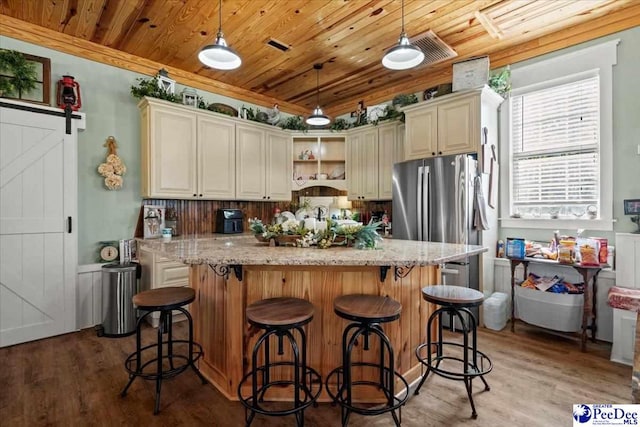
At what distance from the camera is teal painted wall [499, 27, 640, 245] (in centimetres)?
284

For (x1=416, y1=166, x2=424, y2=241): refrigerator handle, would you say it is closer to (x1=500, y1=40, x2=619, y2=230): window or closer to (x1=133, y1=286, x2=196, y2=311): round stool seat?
(x1=500, y1=40, x2=619, y2=230): window

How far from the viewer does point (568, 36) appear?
315 centimetres

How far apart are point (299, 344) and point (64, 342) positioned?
2441mm

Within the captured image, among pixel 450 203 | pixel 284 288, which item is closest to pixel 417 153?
pixel 450 203

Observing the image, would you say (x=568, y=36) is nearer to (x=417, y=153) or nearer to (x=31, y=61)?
(x=417, y=153)

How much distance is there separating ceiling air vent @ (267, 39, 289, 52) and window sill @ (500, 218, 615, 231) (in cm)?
318

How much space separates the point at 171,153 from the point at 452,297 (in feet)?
10.9

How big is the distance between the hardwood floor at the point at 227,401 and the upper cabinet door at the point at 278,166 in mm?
2727

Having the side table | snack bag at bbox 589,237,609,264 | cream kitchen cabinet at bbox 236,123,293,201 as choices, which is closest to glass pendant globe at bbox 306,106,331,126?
cream kitchen cabinet at bbox 236,123,293,201

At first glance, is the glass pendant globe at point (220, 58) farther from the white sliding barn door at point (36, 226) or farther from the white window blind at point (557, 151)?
the white window blind at point (557, 151)

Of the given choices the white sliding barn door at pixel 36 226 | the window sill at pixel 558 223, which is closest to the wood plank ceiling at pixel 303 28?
the white sliding barn door at pixel 36 226

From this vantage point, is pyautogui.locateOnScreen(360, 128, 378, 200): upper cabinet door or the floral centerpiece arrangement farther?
pyautogui.locateOnScreen(360, 128, 378, 200): upper cabinet door

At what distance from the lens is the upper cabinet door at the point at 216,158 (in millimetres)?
3936

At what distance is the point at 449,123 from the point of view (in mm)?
3492
